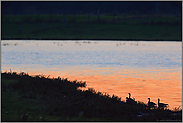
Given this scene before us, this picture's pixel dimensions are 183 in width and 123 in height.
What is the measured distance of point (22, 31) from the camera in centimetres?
7969

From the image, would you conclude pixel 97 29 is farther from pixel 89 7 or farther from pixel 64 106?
pixel 89 7

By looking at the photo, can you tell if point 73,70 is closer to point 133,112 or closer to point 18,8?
point 133,112

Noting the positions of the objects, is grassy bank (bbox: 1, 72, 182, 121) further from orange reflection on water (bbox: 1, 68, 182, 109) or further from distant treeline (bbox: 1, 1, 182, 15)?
distant treeline (bbox: 1, 1, 182, 15)

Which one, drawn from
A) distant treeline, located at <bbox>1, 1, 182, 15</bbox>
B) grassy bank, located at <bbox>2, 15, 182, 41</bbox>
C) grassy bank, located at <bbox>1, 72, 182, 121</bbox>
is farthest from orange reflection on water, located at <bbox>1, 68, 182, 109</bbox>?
distant treeline, located at <bbox>1, 1, 182, 15</bbox>

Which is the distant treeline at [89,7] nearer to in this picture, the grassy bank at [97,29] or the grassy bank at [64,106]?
the grassy bank at [97,29]

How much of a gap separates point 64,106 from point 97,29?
214ft

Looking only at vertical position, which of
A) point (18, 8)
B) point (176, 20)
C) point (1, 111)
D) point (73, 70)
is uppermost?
point (18, 8)

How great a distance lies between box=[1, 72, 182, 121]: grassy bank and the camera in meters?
12.6

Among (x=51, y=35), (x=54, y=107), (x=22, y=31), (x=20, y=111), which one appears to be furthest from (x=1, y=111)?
(x=22, y=31)

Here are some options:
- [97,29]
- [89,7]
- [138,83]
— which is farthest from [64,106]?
[89,7]

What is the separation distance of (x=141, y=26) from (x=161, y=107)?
66.9 metres

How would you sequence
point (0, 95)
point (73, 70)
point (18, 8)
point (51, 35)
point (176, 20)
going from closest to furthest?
1. point (0, 95)
2. point (73, 70)
3. point (51, 35)
4. point (176, 20)
5. point (18, 8)

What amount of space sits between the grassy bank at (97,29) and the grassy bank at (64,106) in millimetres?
56493

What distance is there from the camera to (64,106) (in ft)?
45.8
